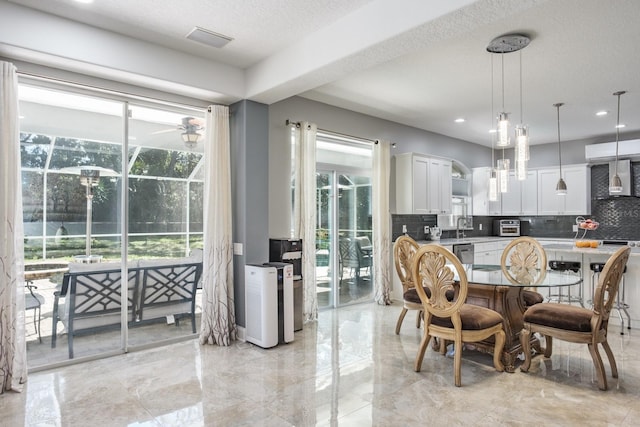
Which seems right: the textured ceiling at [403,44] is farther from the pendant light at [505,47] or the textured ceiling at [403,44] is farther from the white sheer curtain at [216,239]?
the white sheer curtain at [216,239]

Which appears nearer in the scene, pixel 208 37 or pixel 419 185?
pixel 208 37

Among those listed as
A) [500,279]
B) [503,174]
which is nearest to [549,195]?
[503,174]

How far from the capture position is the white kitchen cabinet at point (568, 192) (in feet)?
24.3

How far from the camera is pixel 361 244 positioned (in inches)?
241

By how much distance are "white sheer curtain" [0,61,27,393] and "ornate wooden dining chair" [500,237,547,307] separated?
4.04m

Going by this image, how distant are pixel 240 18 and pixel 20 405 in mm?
3247

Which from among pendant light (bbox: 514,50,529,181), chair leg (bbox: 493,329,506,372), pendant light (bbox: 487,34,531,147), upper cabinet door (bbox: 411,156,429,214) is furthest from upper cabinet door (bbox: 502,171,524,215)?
chair leg (bbox: 493,329,506,372)

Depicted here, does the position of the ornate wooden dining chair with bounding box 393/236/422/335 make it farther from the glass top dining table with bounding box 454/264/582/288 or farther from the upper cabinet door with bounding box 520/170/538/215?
the upper cabinet door with bounding box 520/170/538/215

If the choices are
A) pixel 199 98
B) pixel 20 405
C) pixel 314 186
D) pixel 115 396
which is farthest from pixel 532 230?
pixel 20 405

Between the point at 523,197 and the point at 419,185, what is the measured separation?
3.04 m

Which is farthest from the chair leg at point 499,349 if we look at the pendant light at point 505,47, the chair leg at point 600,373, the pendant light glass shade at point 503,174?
the pendant light at point 505,47

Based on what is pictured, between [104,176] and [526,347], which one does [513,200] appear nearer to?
[526,347]

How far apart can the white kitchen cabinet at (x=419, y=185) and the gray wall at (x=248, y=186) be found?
106 inches

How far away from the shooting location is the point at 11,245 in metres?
3.09
